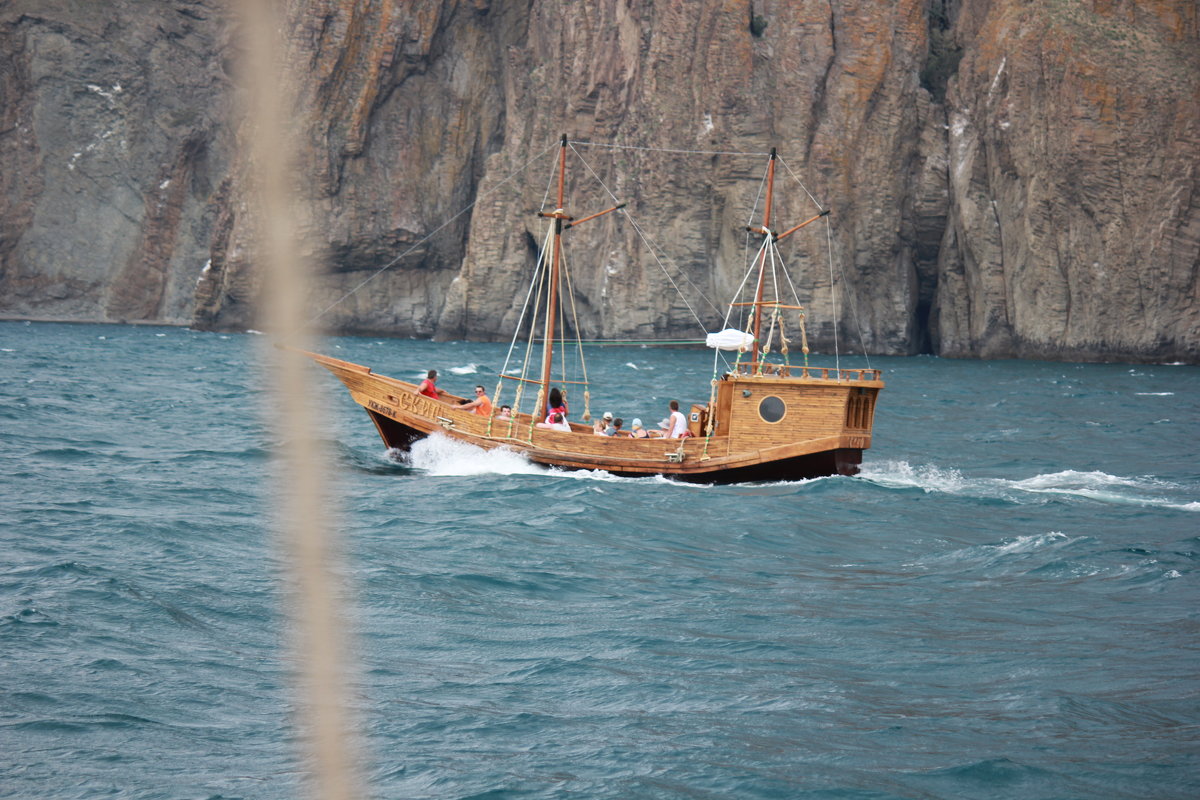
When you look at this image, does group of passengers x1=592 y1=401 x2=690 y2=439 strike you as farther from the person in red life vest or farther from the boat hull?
the person in red life vest

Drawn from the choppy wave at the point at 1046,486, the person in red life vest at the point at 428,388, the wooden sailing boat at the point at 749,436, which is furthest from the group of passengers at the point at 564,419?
the choppy wave at the point at 1046,486

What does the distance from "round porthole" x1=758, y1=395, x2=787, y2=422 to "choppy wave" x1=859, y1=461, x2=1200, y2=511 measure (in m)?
2.17

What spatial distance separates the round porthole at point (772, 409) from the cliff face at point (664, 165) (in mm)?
46385

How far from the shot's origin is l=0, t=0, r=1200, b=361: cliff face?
225 feet

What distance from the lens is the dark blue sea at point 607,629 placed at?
9219mm

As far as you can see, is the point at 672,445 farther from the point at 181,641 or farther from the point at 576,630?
the point at 181,641

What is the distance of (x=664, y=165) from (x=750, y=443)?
183ft

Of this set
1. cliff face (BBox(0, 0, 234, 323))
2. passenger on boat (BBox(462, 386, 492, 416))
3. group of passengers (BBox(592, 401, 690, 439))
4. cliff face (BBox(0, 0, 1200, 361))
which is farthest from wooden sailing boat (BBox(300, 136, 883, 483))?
cliff face (BBox(0, 0, 234, 323))

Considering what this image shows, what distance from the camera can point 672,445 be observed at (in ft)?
82.8

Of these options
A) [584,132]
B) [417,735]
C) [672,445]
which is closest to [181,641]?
[417,735]

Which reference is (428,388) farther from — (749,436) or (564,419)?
(749,436)

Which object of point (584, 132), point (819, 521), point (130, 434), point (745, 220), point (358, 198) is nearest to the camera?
point (819, 521)

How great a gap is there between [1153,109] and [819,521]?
2174 inches

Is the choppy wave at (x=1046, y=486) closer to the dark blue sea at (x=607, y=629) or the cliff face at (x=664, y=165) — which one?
the dark blue sea at (x=607, y=629)
